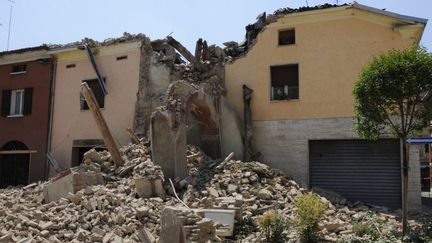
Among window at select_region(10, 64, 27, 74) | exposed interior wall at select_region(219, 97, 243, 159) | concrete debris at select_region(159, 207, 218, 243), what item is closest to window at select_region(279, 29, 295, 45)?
exposed interior wall at select_region(219, 97, 243, 159)

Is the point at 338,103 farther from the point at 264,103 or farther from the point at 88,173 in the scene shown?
the point at 88,173

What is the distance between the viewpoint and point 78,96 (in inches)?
827

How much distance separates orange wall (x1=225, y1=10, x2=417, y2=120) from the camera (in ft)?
53.7

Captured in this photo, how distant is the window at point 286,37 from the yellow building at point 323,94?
4 cm

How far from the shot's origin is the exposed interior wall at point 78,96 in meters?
19.7

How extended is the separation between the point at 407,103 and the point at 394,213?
5477 mm

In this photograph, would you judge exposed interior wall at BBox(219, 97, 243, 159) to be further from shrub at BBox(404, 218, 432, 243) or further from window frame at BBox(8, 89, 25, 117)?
window frame at BBox(8, 89, 25, 117)

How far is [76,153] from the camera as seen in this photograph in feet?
68.3

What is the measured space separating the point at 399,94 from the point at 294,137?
745cm

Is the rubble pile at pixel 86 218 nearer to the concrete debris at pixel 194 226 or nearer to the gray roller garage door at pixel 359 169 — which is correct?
the concrete debris at pixel 194 226

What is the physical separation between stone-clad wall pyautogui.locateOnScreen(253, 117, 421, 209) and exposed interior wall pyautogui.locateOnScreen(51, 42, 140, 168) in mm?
5941

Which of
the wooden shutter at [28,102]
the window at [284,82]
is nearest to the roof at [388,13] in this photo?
the window at [284,82]

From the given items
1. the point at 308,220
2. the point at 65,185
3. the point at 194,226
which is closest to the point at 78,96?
the point at 65,185

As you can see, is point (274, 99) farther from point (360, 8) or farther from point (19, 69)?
point (19, 69)
